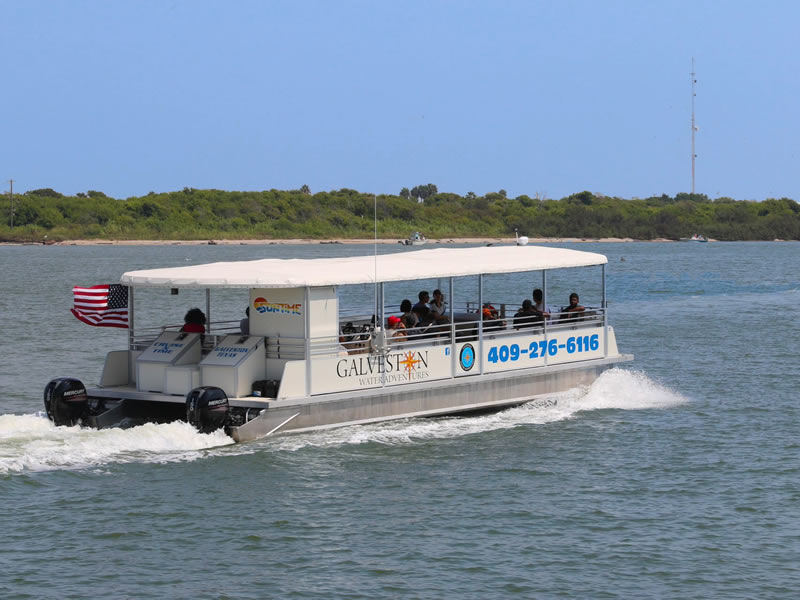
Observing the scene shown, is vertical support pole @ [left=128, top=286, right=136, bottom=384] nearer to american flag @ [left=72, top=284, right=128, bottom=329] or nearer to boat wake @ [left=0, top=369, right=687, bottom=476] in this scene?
american flag @ [left=72, top=284, right=128, bottom=329]

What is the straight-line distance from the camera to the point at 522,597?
11.8 m

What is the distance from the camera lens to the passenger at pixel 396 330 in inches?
706

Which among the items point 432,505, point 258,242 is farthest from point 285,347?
point 258,242

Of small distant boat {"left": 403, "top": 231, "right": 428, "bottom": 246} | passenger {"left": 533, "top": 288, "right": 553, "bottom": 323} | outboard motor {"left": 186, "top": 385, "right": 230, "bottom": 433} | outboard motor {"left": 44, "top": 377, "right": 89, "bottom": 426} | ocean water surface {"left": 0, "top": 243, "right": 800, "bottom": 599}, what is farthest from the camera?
small distant boat {"left": 403, "top": 231, "right": 428, "bottom": 246}

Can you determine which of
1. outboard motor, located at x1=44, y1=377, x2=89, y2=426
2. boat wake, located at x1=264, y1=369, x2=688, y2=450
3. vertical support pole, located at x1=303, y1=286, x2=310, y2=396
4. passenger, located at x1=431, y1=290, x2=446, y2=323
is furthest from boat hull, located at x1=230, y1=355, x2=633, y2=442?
outboard motor, located at x1=44, y1=377, x2=89, y2=426

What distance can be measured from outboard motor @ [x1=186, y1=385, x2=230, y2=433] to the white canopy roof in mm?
1448

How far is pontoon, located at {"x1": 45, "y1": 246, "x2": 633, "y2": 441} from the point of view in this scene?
16609mm

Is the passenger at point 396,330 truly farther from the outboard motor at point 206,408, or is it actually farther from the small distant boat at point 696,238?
the small distant boat at point 696,238

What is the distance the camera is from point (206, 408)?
16062 millimetres

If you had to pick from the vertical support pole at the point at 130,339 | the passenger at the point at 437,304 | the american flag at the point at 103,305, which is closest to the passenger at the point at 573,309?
the passenger at the point at 437,304

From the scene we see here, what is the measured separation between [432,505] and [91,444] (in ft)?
15.8

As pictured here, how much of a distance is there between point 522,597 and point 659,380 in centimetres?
1454

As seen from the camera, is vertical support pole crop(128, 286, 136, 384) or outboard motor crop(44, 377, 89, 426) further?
vertical support pole crop(128, 286, 136, 384)

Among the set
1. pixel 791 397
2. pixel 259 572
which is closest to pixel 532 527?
pixel 259 572
